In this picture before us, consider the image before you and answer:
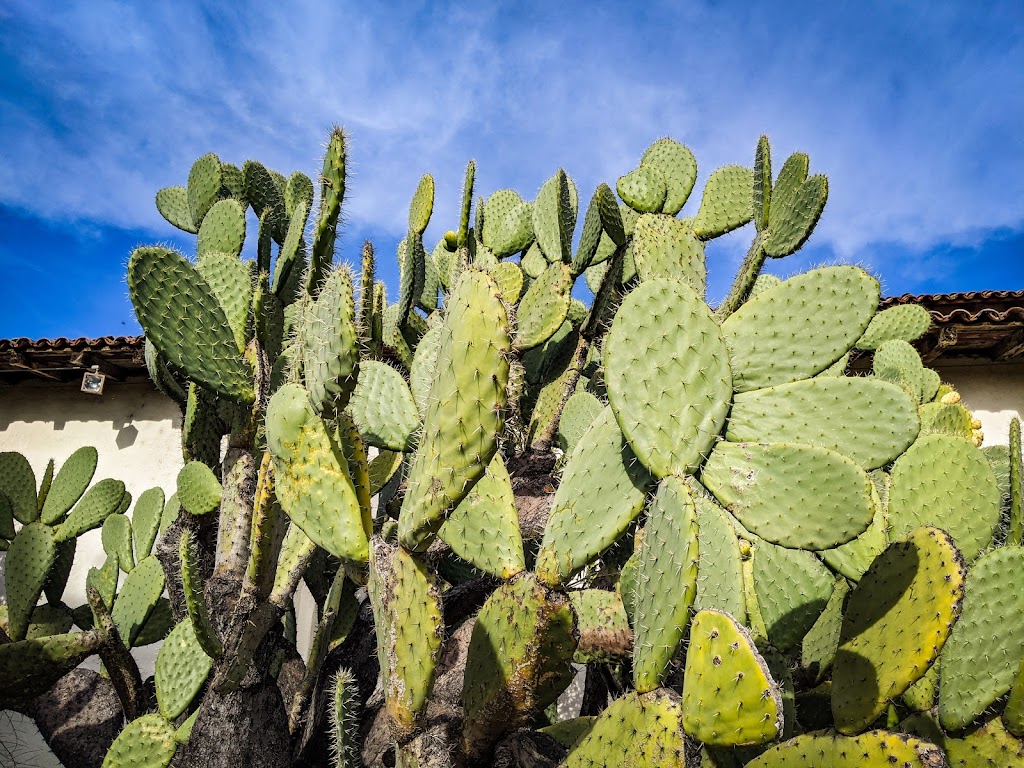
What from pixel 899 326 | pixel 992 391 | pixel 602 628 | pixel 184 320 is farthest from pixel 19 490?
pixel 992 391

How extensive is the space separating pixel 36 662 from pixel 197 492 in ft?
2.86

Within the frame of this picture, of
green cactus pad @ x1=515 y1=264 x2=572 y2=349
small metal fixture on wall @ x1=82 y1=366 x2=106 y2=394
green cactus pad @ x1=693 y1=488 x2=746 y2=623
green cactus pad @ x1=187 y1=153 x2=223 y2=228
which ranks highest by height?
green cactus pad @ x1=187 y1=153 x2=223 y2=228

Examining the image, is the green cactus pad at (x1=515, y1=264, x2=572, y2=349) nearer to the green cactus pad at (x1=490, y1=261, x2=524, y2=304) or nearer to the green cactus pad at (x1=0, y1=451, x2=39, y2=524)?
the green cactus pad at (x1=490, y1=261, x2=524, y2=304)

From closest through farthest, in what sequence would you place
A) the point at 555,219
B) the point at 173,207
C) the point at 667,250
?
the point at 667,250, the point at 555,219, the point at 173,207

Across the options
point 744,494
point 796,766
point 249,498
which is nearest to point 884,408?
point 744,494

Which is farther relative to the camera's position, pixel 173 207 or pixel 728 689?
pixel 173 207

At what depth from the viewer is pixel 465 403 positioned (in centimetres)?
112

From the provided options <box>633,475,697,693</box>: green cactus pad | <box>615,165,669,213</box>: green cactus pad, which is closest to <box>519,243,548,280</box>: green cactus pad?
<box>615,165,669,213</box>: green cactus pad

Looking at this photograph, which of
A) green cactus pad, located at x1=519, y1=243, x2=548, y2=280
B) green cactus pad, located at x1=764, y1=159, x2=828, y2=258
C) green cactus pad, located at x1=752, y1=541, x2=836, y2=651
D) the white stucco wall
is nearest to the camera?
green cactus pad, located at x1=752, y1=541, x2=836, y2=651

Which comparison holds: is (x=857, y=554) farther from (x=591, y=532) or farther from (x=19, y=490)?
(x=19, y=490)

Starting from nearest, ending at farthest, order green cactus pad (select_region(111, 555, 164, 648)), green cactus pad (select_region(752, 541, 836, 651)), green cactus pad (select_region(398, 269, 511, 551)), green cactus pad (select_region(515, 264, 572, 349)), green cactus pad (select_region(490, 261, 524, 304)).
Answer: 1. green cactus pad (select_region(398, 269, 511, 551))
2. green cactus pad (select_region(752, 541, 836, 651))
3. green cactus pad (select_region(111, 555, 164, 648))
4. green cactus pad (select_region(515, 264, 572, 349))
5. green cactus pad (select_region(490, 261, 524, 304))

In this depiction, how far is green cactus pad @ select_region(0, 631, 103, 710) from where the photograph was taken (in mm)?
2252

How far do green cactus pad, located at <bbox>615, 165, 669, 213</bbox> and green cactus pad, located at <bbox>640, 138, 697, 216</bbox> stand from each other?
0.05 m

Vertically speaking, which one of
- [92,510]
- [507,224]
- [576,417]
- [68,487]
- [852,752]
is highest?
[507,224]
